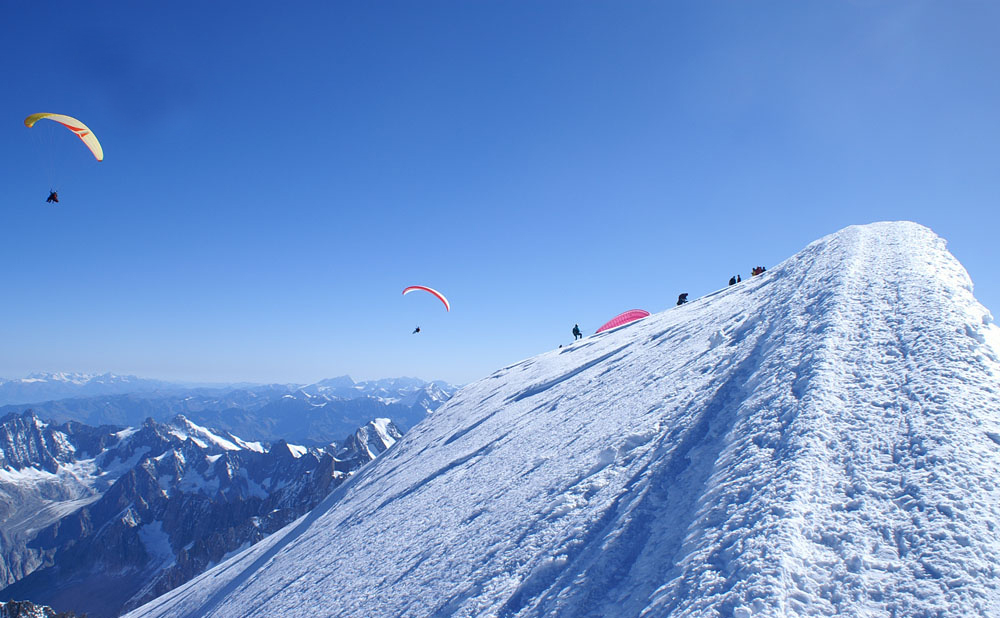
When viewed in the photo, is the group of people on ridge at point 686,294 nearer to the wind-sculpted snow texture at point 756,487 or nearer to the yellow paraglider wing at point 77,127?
the wind-sculpted snow texture at point 756,487

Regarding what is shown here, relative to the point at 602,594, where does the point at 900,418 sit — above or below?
above

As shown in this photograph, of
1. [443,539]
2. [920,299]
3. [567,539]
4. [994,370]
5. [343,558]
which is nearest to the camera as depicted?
[994,370]

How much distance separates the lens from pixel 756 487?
14.9 ft

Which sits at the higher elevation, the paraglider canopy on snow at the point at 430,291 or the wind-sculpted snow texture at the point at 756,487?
the paraglider canopy on snow at the point at 430,291

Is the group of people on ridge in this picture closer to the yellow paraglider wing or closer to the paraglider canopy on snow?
the paraglider canopy on snow


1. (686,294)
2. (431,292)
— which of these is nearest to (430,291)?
(431,292)

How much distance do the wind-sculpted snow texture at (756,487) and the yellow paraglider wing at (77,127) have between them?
120ft

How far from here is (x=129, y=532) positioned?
189625mm

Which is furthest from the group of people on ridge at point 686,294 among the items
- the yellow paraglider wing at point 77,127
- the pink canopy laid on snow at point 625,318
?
the yellow paraglider wing at point 77,127

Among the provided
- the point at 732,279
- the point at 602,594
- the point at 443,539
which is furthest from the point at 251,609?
the point at 732,279

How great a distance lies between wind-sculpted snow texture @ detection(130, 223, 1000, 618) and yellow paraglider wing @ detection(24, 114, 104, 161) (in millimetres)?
36568

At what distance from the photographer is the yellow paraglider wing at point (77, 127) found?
1127 inches

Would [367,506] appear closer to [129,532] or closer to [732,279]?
[732,279]

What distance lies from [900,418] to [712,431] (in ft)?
6.96
